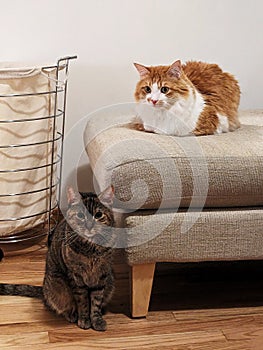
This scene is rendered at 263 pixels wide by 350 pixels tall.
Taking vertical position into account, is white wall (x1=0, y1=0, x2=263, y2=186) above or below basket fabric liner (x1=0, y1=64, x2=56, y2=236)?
above

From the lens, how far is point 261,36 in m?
2.27

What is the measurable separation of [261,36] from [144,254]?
118cm

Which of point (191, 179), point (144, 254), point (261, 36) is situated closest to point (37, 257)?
point (144, 254)

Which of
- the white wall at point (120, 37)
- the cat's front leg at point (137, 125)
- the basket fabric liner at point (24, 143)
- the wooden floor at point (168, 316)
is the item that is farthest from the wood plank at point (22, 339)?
the white wall at point (120, 37)

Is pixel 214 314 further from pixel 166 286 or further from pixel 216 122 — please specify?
pixel 216 122

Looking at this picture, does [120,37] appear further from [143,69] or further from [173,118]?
[173,118]

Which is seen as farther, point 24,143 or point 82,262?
point 24,143

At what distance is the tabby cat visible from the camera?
141 cm

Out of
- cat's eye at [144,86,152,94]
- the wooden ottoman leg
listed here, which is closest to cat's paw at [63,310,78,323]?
the wooden ottoman leg

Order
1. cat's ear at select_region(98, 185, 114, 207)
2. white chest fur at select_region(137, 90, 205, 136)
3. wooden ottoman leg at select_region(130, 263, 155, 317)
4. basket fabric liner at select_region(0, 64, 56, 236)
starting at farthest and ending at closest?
basket fabric liner at select_region(0, 64, 56, 236)
white chest fur at select_region(137, 90, 205, 136)
wooden ottoman leg at select_region(130, 263, 155, 317)
cat's ear at select_region(98, 185, 114, 207)

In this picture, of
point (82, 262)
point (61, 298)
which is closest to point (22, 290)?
point (61, 298)

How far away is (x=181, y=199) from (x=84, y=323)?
39cm

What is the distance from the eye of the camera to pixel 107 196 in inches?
55.3

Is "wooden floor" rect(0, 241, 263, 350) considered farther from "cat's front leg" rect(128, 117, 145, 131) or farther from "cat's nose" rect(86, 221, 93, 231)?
"cat's front leg" rect(128, 117, 145, 131)
